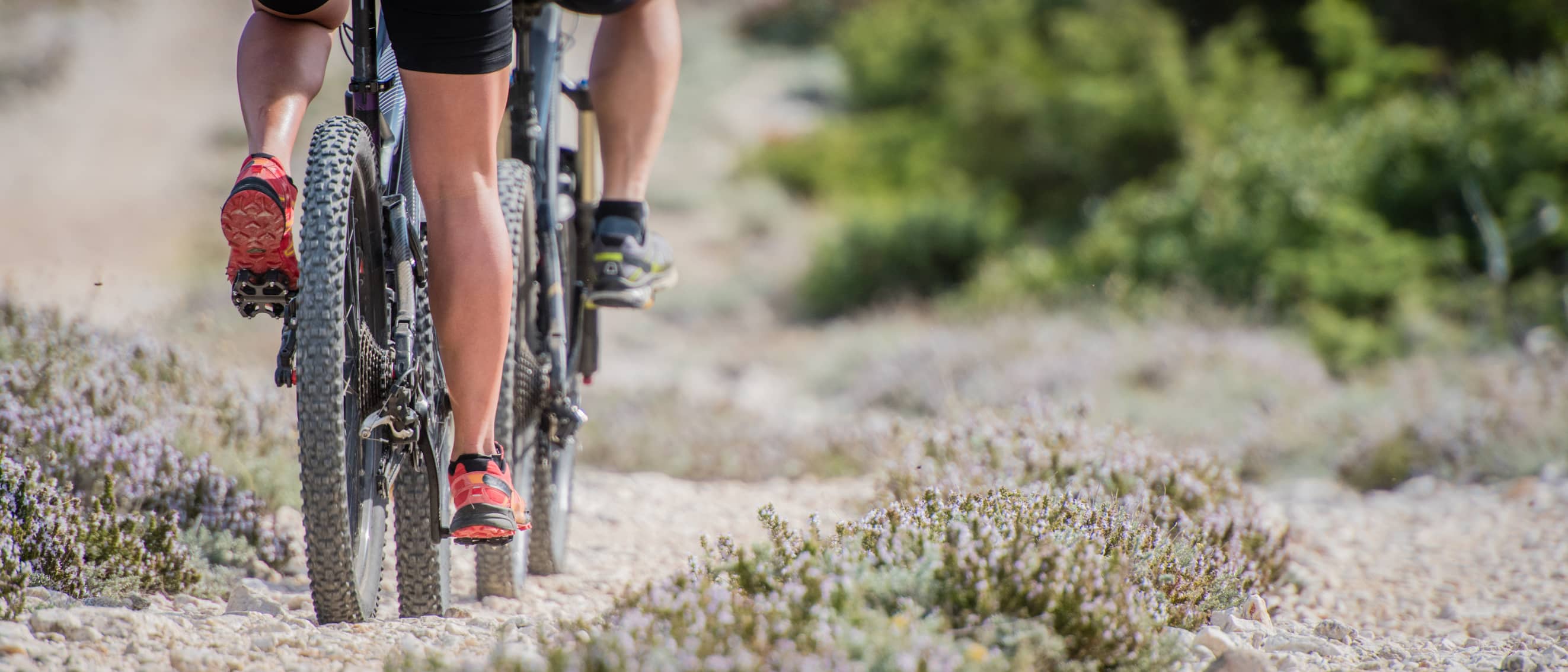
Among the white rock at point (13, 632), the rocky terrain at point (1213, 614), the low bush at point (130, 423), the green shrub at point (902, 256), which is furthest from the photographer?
the green shrub at point (902, 256)

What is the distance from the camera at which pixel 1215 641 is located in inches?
85.4

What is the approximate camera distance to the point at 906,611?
5.97 feet

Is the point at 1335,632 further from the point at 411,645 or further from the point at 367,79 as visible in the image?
the point at 367,79

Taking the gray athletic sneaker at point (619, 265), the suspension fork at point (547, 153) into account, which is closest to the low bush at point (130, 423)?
the suspension fork at point (547, 153)

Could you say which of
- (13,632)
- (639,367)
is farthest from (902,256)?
(13,632)

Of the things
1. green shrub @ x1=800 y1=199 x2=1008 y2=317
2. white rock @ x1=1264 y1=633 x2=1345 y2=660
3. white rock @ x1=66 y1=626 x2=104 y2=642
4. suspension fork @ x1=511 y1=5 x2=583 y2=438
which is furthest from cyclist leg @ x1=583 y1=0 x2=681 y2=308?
green shrub @ x1=800 y1=199 x2=1008 y2=317

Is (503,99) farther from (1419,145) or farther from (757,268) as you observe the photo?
(757,268)

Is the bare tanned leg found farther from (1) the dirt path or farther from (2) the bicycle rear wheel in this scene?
(1) the dirt path

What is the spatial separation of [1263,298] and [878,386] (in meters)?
3.20

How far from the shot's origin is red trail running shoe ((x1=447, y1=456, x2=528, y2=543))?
2.20 meters

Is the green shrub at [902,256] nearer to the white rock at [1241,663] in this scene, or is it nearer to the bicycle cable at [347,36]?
the bicycle cable at [347,36]

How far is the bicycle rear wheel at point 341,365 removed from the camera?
6.33 feet

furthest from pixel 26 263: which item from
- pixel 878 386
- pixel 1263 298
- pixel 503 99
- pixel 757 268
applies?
pixel 503 99

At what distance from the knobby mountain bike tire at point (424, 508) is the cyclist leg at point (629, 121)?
0.94 meters
